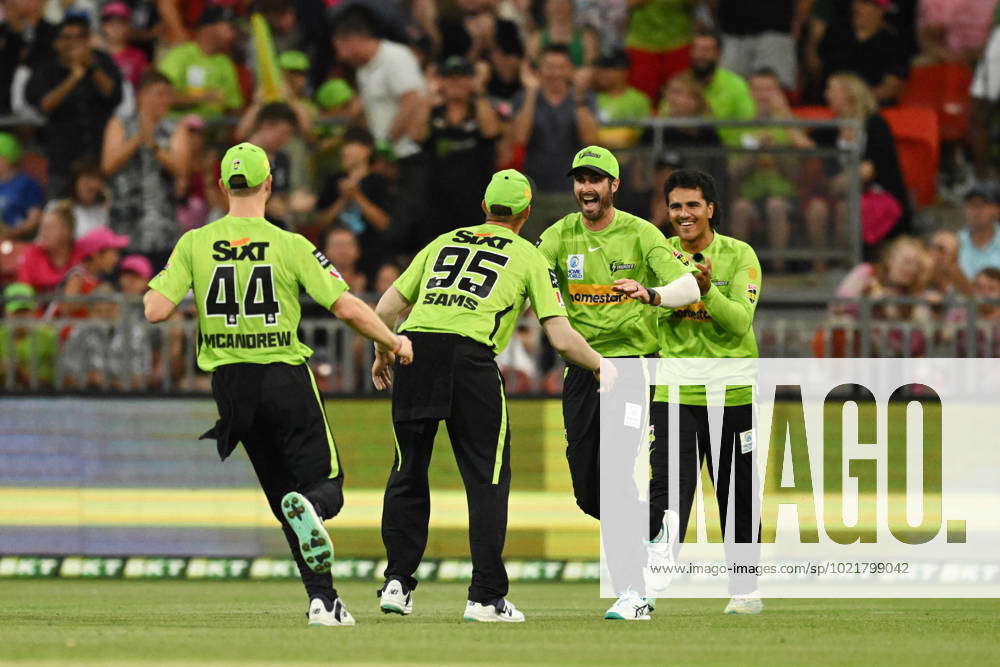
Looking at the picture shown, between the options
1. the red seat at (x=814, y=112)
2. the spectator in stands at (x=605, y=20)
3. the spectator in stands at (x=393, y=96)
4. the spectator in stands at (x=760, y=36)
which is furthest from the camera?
the spectator in stands at (x=605, y=20)

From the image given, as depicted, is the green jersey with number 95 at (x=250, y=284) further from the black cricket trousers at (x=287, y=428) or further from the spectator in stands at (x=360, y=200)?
the spectator in stands at (x=360, y=200)

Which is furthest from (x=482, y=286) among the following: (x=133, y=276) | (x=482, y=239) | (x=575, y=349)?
(x=133, y=276)

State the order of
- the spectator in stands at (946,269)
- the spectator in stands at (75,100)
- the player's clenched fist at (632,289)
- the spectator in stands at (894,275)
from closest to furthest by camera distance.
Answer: the player's clenched fist at (632,289) < the spectator in stands at (894,275) < the spectator in stands at (946,269) < the spectator in stands at (75,100)

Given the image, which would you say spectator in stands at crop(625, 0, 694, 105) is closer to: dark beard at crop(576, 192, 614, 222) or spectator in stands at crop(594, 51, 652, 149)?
spectator in stands at crop(594, 51, 652, 149)

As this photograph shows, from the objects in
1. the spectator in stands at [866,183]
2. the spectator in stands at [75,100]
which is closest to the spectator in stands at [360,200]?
the spectator in stands at [75,100]

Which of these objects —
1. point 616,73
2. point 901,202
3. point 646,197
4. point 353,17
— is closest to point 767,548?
point 646,197

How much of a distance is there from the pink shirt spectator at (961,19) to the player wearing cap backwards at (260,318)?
37.2 feet

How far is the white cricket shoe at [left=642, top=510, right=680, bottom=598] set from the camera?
36.4 feet

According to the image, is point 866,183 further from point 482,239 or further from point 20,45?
point 20,45

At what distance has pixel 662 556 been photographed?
11.2 meters

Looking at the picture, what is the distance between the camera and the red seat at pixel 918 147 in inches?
730

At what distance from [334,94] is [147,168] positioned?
1969mm

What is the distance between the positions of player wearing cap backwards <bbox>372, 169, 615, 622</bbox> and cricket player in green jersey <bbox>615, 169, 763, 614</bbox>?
1.09m

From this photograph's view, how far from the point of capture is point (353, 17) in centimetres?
1867
